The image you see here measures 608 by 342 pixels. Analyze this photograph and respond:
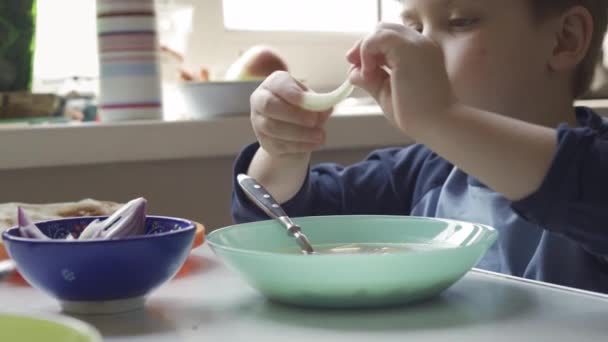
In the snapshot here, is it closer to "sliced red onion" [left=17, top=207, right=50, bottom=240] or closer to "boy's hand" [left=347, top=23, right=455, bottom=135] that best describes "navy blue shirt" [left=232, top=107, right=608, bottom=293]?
"boy's hand" [left=347, top=23, right=455, bottom=135]

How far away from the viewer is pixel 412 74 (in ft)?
2.09

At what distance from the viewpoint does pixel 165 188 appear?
1271mm

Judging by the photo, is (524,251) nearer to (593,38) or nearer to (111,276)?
(593,38)

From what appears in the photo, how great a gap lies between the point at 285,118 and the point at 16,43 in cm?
56

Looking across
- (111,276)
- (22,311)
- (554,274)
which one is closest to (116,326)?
(111,276)

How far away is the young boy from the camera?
614 mm

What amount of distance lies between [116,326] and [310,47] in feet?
4.20

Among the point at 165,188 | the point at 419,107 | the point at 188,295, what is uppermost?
the point at 419,107

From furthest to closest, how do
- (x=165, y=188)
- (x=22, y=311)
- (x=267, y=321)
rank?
(x=165, y=188)
(x=267, y=321)
(x=22, y=311)

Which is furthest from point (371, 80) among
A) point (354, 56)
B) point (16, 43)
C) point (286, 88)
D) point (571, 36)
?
point (16, 43)

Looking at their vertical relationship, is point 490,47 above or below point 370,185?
above

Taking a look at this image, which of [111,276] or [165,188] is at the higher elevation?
[111,276]

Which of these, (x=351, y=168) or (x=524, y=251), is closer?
(x=524, y=251)

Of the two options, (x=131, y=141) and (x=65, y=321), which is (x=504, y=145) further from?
(x=131, y=141)
